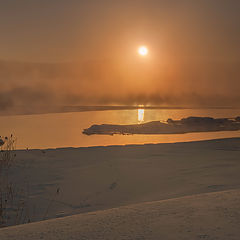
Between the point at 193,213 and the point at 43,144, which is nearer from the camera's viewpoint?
the point at 193,213

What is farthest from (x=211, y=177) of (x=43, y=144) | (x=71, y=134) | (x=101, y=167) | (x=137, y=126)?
(x=137, y=126)

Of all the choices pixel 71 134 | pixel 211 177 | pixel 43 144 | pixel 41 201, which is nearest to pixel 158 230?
pixel 41 201

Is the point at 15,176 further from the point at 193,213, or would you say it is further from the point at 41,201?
the point at 193,213

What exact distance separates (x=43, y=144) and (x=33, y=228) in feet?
24.9

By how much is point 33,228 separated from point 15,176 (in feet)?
12.7

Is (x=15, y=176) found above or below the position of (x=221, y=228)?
below

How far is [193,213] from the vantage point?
1686 millimetres

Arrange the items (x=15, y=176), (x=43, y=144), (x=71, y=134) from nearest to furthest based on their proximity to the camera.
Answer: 1. (x=15, y=176)
2. (x=43, y=144)
3. (x=71, y=134)

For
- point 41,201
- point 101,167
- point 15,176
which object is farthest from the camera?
point 101,167

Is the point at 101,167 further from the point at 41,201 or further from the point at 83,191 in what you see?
the point at 41,201

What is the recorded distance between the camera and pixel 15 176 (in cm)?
527

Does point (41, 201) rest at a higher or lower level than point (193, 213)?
lower

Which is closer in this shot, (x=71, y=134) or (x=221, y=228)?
(x=221, y=228)

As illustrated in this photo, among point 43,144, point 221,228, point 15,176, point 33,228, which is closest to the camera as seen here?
point 221,228
